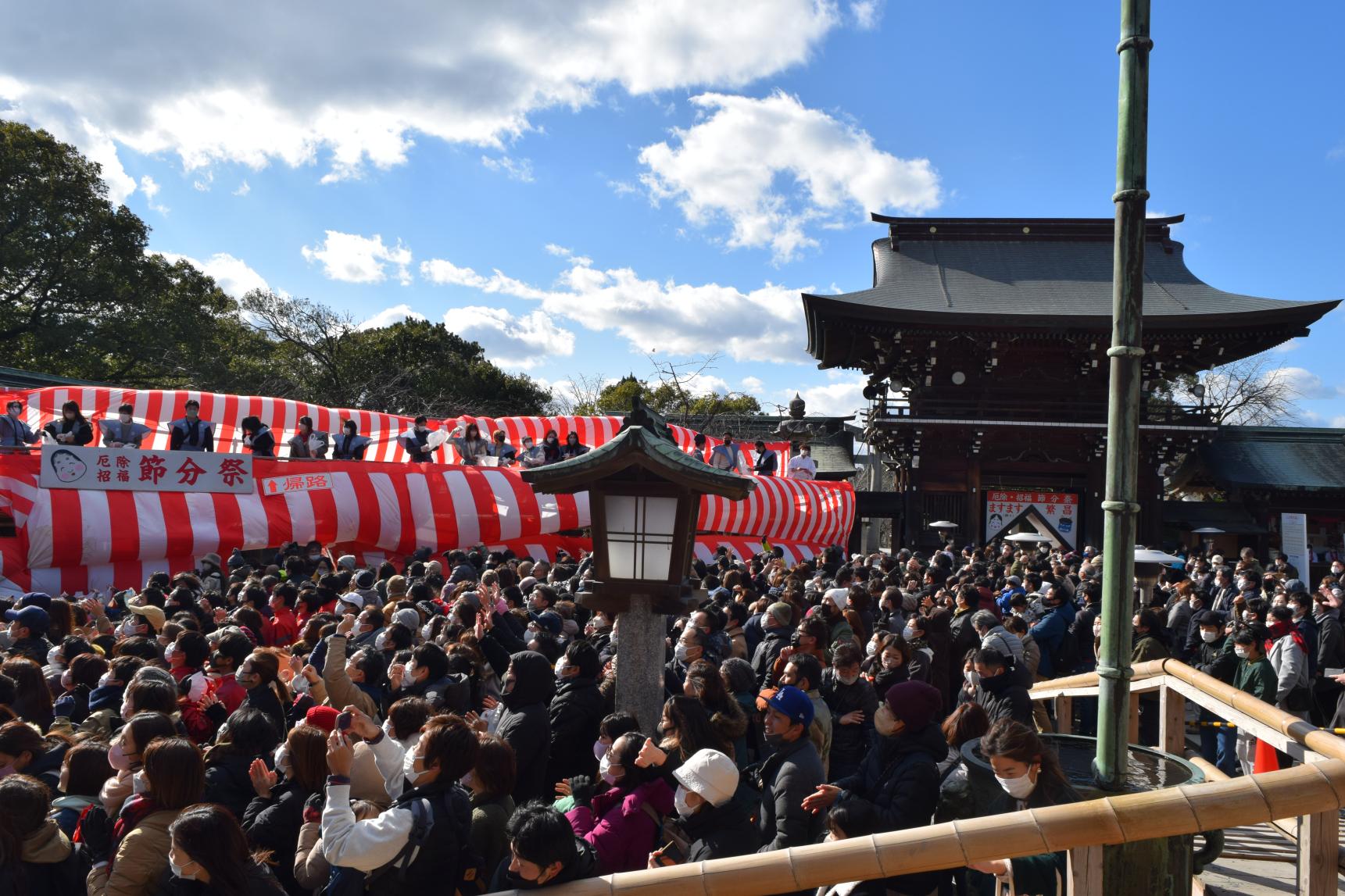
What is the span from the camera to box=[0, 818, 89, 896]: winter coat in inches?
108

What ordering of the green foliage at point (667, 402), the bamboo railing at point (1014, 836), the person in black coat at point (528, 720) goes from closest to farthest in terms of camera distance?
the bamboo railing at point (1014, 836)
the person in black coat at point (528, 720)
the green foliage at point (667, 402)

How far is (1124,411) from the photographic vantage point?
2.48m

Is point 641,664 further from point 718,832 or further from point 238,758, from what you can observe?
point 238,758

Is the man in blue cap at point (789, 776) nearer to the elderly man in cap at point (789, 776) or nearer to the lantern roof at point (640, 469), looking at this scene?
the elderly man in cap at point (789, 776)

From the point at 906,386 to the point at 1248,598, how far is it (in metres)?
11.9

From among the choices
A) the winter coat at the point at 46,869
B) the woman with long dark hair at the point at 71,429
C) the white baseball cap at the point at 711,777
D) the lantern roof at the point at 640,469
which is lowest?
the winter coat at the point at 46,869

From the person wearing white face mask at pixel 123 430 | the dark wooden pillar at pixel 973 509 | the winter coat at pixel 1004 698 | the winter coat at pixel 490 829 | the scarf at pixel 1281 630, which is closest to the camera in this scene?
the winter coat at pixel 490 829

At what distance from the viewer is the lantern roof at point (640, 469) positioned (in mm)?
4215

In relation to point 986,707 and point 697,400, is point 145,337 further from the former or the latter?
point 986,707

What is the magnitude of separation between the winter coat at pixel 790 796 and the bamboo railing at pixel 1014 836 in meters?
1.06

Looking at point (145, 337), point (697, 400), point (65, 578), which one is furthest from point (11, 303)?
point (697, 400)

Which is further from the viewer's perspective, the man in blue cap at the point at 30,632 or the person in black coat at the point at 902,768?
the man in blue cap at the point at 30,632

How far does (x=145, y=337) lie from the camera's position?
71.5 ft

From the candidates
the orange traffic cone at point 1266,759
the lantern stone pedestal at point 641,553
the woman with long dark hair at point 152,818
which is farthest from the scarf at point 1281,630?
the woman with long dark hair at point 152,818
